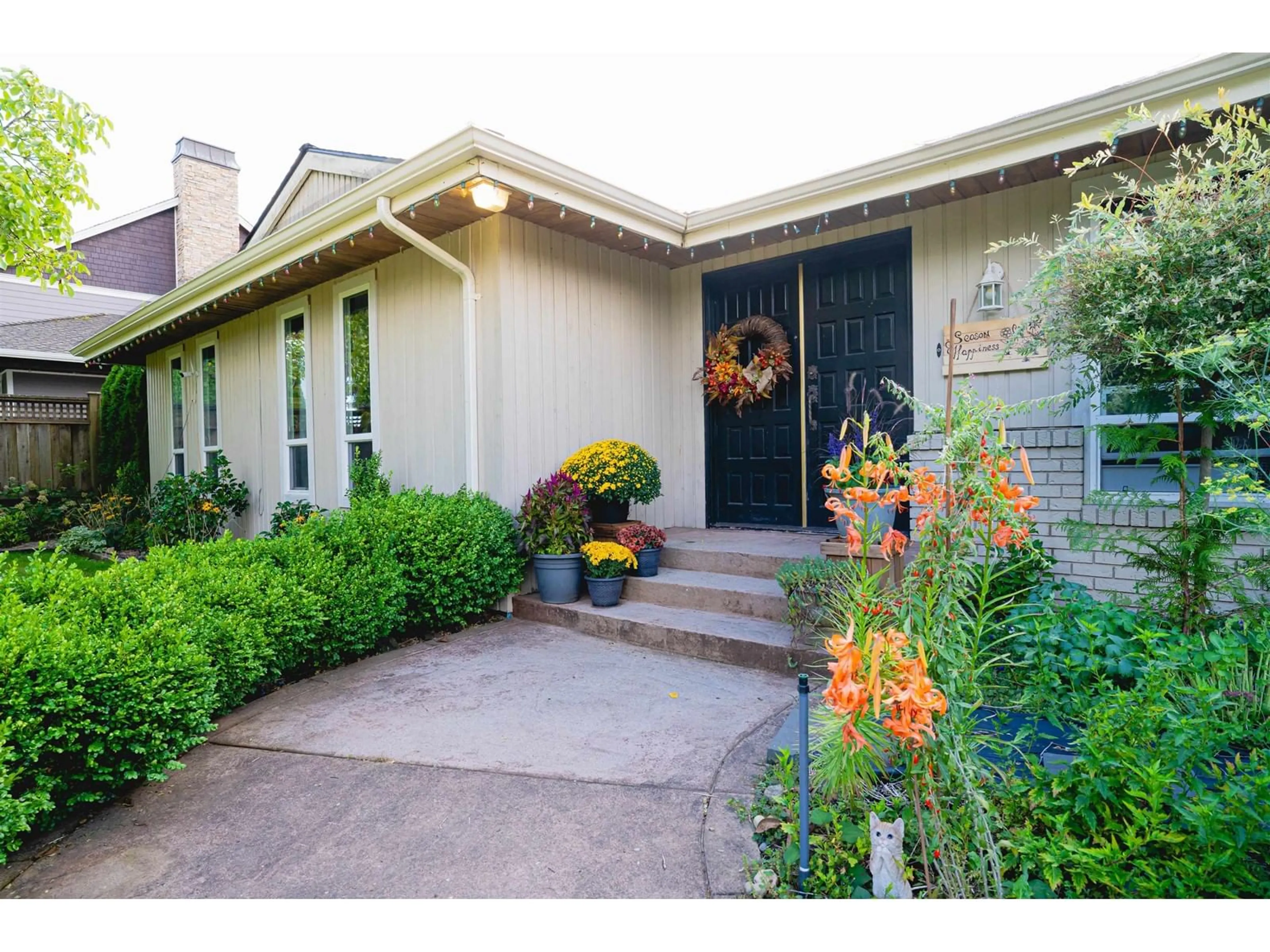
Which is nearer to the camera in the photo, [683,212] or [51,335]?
[683,212]

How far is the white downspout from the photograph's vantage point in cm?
459

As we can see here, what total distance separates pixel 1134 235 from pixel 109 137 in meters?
6.50

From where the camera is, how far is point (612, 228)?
15.9 feet

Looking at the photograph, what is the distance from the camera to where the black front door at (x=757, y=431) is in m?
5.30

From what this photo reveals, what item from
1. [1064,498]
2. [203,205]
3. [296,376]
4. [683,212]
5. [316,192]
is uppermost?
[203,205]

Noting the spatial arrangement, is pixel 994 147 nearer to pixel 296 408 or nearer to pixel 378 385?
pixel 378 385

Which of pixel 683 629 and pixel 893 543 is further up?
pixel 893 543

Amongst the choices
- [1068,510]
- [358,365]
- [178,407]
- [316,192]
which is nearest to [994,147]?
[1068,510]

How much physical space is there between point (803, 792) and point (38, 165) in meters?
6.37

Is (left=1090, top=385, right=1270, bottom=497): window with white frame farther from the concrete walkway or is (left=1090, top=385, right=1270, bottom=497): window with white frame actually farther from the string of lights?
the concrete walkway

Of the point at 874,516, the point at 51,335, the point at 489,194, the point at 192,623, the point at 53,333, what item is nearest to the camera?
the point at 192,623

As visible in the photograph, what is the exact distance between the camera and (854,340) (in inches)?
196
